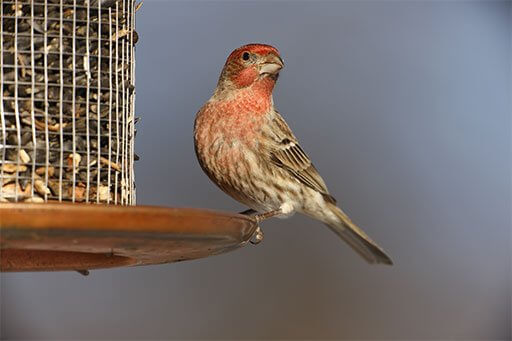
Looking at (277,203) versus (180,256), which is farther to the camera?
(277,203)

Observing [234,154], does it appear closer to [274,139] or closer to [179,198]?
[274,139]

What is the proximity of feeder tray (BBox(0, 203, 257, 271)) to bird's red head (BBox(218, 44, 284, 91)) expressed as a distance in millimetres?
2057

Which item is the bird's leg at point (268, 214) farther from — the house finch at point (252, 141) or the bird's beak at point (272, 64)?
the bird's beak at point (272, 64)

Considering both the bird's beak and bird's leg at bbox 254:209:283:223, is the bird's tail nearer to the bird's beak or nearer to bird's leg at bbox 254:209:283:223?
bird's leg at bbox 254:209:283:223

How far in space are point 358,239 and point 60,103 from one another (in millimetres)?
3258

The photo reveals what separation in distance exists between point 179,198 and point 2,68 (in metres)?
4.41

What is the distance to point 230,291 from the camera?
28.2 feet

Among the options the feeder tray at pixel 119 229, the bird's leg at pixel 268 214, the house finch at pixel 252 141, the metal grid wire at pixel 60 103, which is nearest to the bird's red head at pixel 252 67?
the house finch at pixel 252 141

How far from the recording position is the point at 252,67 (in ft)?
19.3

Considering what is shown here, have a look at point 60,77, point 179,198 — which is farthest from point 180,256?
point 179,198

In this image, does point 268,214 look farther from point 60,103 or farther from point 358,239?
point 60,103

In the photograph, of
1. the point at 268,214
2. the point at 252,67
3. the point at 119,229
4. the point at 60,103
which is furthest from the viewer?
the point at 252,67

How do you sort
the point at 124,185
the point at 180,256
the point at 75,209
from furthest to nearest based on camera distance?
the point at 124,185 < the point at 180,256 < the point at 75,209

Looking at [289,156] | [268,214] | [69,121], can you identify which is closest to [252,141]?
[289,156]
